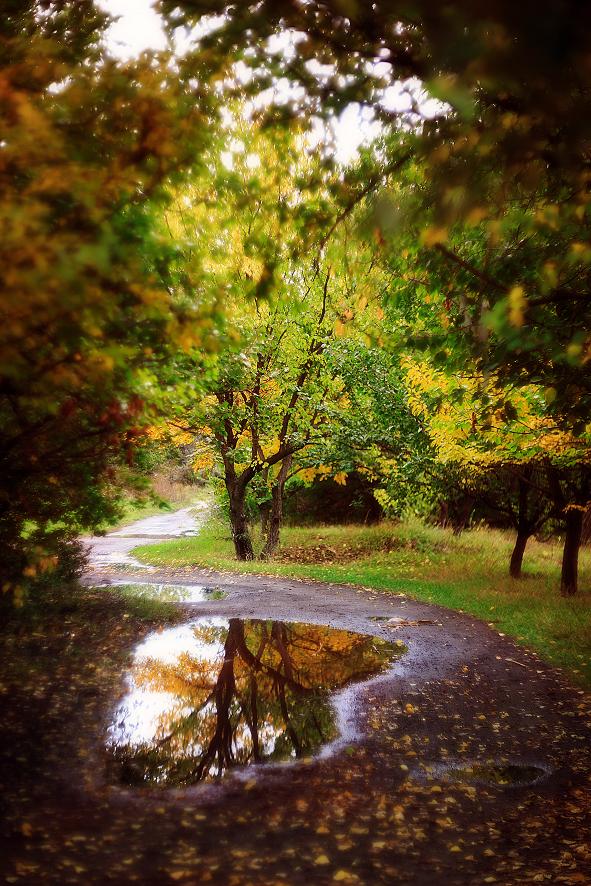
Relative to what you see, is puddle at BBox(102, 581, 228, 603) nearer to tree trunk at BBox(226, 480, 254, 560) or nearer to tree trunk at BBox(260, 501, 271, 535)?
tree trunk at BBox(226, 480, 254, 560)

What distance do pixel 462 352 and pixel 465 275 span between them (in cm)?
70

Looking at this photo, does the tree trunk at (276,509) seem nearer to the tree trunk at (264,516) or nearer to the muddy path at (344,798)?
Answer: the tree trunk at (264,516)

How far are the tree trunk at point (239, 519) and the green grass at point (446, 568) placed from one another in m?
0.87

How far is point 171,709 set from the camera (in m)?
6.22

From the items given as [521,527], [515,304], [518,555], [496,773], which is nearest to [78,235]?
[515,304]

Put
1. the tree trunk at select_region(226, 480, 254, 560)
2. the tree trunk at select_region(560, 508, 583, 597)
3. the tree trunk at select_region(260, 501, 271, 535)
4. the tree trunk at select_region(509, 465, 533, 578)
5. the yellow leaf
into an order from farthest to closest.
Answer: the tree trunk at select_region(260, 501, 271, 535) < the tree trunk at select_region(226, 480, 254, 560) < the tree trunk at select_region(509, 465, 533, 578) < the tree trunk at select_region(560, 508, 583, 597) < the yellow leaf

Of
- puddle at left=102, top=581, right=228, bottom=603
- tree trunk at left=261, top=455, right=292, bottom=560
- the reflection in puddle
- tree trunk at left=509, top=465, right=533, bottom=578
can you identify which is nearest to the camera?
the reflection in puddle

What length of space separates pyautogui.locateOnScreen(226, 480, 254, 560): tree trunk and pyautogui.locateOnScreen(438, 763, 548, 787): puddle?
1342cm

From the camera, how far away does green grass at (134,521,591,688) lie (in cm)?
1019

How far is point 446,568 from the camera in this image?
1691 centimetres

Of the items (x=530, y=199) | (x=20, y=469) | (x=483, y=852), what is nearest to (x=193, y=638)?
(x=20, y=469)

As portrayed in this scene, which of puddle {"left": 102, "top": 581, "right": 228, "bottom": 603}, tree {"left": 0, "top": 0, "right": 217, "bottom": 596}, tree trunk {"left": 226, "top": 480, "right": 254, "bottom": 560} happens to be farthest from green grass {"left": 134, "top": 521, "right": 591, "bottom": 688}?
tree {"left": 0, "top": 0, "right": 217, "bottom": 596}

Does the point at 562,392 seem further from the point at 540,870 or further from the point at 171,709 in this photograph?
the point at 171,709

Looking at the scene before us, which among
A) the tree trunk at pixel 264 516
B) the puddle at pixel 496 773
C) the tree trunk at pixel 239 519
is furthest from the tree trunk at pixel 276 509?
the puddle at pixel 496 773
